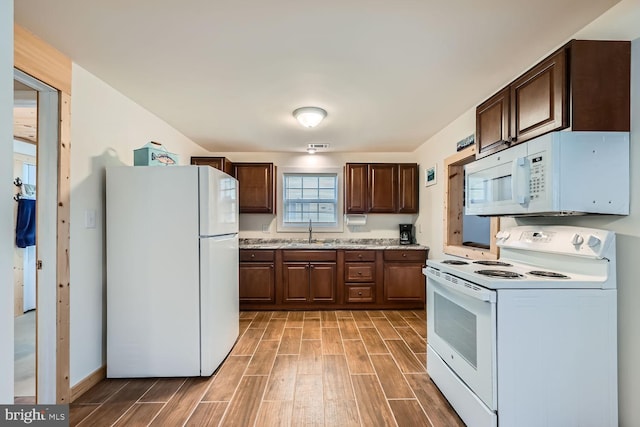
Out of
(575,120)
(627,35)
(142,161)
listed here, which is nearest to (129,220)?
(142,161)

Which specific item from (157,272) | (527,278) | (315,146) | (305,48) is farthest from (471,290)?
(315,146)

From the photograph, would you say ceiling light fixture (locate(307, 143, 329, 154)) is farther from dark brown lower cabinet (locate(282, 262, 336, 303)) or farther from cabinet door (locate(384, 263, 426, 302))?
cabinet door (locate(384, 263, 426, 302))

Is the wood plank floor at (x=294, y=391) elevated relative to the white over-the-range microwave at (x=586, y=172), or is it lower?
lower

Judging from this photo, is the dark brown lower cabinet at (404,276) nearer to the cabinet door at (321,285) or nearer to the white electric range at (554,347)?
the cabinet door at (321,285)

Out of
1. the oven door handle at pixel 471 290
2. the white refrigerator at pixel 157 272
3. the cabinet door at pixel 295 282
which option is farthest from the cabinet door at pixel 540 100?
the cabinet door at pixel 295 282

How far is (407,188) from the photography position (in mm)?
4418

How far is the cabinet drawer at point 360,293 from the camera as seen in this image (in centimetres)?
406

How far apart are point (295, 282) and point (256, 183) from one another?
1584 millimetres

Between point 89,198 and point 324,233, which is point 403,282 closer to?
point 324,233

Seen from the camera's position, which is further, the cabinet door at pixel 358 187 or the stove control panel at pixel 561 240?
the cabinet door at pixel 358 187

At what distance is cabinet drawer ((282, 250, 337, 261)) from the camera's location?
408cm

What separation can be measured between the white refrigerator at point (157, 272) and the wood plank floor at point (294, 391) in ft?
0.70

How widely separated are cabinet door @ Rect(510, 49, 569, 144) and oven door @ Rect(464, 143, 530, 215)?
0.11m

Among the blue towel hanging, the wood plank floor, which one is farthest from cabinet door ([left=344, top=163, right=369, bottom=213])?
the blue towel hanging
